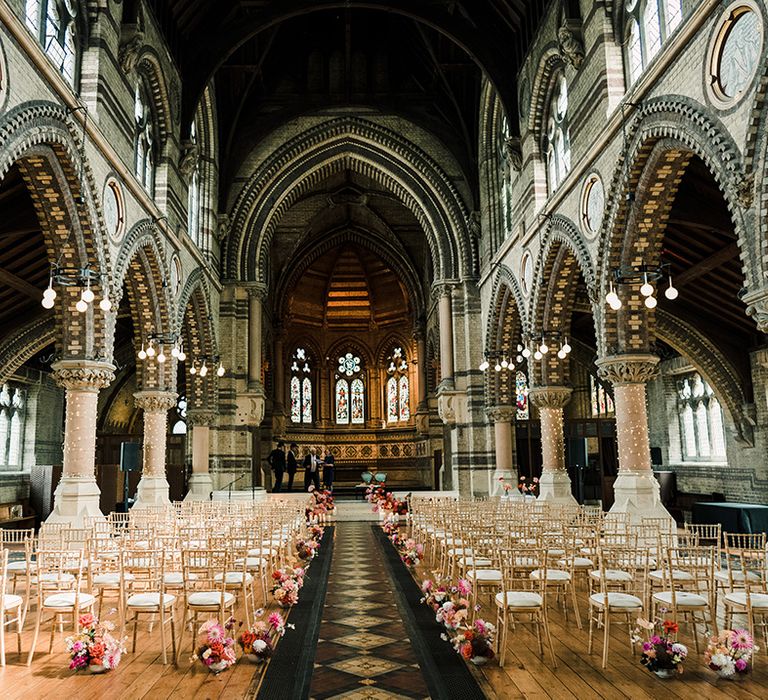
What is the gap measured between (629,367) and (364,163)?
17.8 metres

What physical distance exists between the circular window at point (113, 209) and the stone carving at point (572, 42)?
439 inches

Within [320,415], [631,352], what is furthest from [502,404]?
[320,415]

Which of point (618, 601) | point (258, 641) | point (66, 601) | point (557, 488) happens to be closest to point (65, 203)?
point (66, 601)

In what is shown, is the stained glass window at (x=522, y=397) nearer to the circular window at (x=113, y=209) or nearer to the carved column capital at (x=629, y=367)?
the carved column capital at (x=629, y=367)

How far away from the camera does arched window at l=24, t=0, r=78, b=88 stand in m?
12.8

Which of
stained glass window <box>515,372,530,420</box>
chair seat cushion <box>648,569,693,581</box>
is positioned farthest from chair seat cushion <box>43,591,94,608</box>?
stained glass window <box>515,372,530,420</box>

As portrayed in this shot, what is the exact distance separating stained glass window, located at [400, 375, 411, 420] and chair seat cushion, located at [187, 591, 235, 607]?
36.5 metres

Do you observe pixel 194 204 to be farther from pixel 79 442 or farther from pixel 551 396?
pixel 551 396

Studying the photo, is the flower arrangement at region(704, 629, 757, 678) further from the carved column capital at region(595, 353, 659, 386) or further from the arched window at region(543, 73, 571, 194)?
the arched window at region(543, 73, 571, 194)

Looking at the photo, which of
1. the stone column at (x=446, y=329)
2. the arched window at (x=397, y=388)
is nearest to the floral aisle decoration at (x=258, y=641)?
the stone column at (x=446, y=329)

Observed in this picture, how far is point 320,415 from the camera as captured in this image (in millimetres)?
45156

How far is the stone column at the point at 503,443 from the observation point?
24.7 metres

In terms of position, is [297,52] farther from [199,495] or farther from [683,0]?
[683,0]

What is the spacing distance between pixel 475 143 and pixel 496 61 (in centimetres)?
566
